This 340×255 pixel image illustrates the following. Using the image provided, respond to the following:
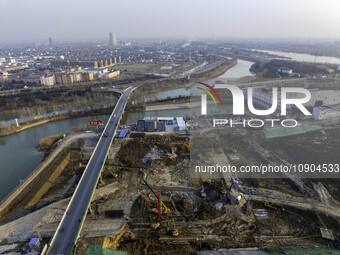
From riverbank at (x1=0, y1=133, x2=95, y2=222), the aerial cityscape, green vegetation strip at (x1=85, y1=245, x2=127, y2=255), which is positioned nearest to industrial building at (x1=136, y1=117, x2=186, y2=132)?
the aerial cityscape

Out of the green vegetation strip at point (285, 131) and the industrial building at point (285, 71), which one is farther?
the industrial building at point (285, 71)

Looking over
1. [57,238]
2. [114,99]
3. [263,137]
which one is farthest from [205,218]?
[114,99]

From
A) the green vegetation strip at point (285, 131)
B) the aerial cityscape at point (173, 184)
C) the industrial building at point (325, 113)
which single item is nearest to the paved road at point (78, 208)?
the aerial cityscape at point (173, 184)

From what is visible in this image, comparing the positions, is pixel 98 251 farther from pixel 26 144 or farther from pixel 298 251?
pixel 26 144

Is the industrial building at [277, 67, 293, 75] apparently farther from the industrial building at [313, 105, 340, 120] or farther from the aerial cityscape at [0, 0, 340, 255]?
the industrial building at [313, 105, 340, 120]

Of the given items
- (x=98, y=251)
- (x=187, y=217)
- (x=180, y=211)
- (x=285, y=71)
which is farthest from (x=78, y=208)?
(x=285, y=71)

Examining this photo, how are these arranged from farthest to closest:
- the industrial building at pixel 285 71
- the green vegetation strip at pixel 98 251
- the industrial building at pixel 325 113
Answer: the industrial building at pixel 285 71 < the industrial building at pixel 325 113 < the green vegetation strip at pixel 98 251

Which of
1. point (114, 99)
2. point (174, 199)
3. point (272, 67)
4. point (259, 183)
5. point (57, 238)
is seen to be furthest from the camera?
point (272, 67)

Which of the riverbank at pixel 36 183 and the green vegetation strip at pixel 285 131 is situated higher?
the green vegetation strip at pixel 285 131

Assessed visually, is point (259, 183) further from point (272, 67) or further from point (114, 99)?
point (272, 67)

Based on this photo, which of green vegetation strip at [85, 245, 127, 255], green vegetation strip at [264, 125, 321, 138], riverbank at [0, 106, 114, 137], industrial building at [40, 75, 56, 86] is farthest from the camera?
industrial building at [40, 75, 56, 86]

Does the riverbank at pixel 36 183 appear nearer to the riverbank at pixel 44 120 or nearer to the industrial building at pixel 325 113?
the riverbank at pixel 44 120
